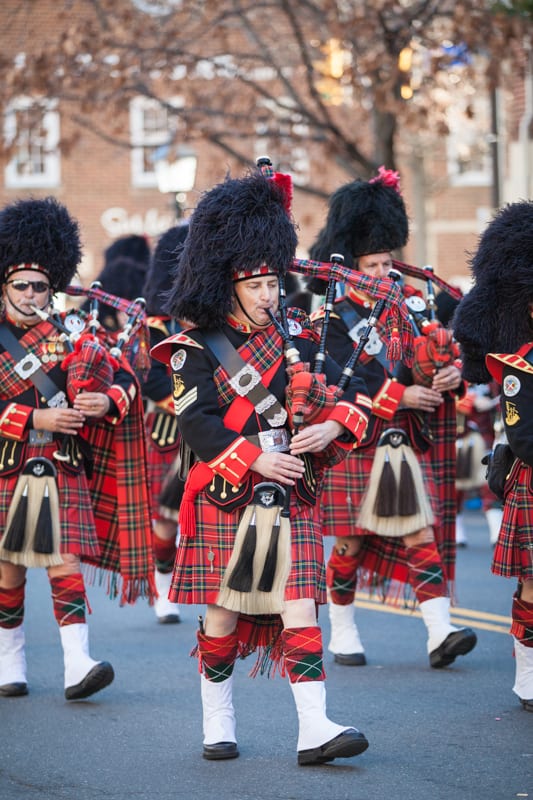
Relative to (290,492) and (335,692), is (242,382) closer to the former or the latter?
(290,492)

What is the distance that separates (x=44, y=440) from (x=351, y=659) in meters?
1.85

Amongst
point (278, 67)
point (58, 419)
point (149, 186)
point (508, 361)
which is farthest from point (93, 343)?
point (149, 186)

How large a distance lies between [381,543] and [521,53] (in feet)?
28.1

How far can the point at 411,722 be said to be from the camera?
19.1ft

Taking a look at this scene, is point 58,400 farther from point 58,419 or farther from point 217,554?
point 217,554

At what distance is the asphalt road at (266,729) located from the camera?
16.4 ft

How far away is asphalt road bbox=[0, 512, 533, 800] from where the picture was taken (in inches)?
196

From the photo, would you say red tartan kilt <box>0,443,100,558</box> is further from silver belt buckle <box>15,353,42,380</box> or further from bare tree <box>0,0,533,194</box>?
bare tree <box>0,0,533,194</box>

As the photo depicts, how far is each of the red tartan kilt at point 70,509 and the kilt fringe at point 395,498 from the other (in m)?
1.30

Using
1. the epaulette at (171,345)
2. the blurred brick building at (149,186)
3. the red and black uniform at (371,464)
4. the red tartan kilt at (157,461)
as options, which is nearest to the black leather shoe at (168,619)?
the red tartan kilt at (157,461)

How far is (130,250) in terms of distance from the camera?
10.2 metres

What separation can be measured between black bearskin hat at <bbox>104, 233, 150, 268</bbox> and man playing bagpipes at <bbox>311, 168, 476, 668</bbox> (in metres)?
3.04

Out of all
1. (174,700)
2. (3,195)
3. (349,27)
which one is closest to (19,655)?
(174,700)

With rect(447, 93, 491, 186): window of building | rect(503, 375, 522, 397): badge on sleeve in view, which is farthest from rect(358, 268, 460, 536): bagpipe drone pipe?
rect(447, 93, 491, 186): window of building
